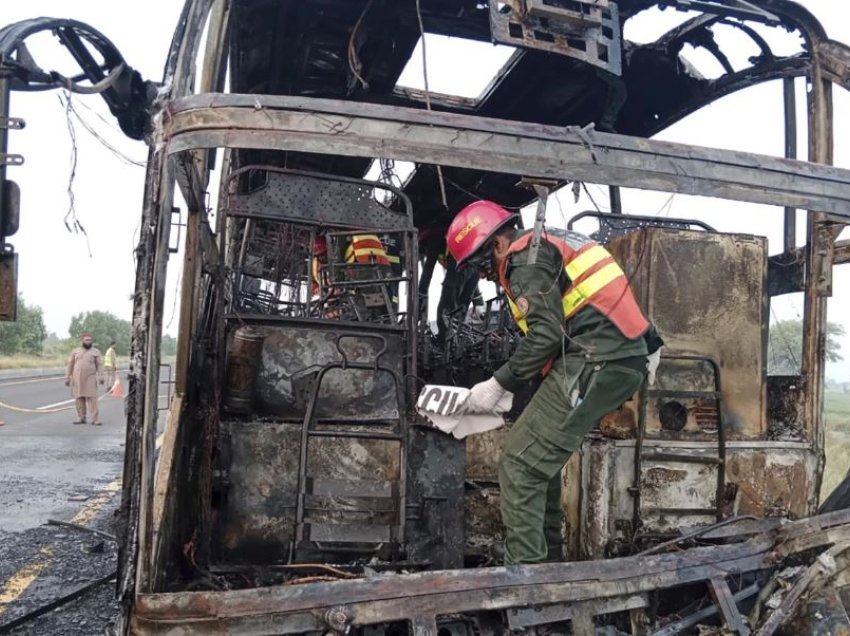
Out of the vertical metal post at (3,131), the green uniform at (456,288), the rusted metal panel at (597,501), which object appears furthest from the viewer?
the green uniform at (456,288)

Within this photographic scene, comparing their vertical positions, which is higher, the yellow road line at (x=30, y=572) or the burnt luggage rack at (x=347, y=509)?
the burnt luggage rack at (x=347, y=509)

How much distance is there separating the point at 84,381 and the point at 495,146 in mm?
11784

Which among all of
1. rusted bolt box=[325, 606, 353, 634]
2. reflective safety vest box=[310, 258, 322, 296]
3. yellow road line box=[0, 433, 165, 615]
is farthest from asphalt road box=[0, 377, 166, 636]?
reflective safety vest box=[310, 258, 322, 296]

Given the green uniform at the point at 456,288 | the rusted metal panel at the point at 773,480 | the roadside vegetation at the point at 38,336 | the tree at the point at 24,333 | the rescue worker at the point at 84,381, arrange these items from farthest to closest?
1. the tree at the point at 24,333
2. the roadside vegetation at the point at 38,336
3. the rescue worker at the point at 84,381
4. the green uniform at the point at 456,288
5. the rusted metal panel at the point at 773,480

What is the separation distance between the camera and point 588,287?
2.99 meters

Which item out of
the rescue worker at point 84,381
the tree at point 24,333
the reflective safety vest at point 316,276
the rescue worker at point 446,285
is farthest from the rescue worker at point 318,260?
A: the tree at point 24,333

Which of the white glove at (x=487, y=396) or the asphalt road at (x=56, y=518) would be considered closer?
the white glove at (x=487, y=396)

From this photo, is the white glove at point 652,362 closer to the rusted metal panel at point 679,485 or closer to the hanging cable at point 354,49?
the rusted metal panel at point 679,485

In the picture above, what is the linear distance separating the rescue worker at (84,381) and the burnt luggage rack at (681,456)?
11.2 m

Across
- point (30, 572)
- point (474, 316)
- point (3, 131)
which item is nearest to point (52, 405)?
point (474, 316)

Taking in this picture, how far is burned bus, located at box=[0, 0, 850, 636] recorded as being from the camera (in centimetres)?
228

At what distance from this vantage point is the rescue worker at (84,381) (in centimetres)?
1213

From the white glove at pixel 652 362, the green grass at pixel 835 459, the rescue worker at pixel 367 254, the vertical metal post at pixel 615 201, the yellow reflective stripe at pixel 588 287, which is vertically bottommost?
the green grass at pixel 835 459

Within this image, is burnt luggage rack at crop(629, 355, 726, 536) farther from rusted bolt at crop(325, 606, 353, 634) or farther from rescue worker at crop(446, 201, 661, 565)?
rusted bolt at crop(325, 606, 353, 634)
